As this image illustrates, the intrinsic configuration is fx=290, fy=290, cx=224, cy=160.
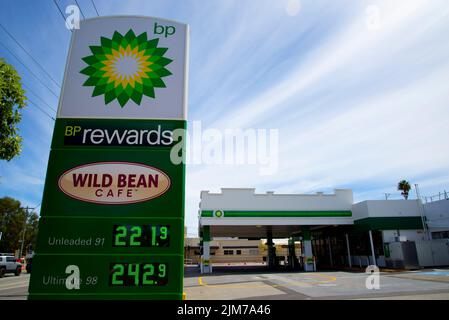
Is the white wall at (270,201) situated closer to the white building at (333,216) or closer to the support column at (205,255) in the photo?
the white building at (333,216)

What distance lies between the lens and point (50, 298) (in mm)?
4121

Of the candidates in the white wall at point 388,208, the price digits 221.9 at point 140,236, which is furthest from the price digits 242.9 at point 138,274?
the white wall at point 388,208

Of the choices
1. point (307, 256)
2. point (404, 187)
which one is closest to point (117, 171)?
point (307, 256)

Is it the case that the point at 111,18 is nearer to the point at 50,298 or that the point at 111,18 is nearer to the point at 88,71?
the point at 88,71

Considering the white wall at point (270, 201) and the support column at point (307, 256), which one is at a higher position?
the white wall at point (270, 201)

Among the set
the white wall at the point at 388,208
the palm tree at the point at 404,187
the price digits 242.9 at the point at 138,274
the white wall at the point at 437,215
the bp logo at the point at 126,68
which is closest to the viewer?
the price digits 242.9 at the point at 138,274

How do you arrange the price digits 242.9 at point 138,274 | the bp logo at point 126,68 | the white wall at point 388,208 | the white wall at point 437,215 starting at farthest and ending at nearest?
the white wall at point 388,208 < the white wall at point 437,215 < the bp logo at point 126,68 < the price digits 242.9 at point 138,274

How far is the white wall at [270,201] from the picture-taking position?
91.1ft

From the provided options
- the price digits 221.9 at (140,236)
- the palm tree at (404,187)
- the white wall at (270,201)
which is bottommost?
the price digits 221.9 at (140,236)

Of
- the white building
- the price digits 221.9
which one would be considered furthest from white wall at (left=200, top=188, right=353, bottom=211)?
the price digits 221.9

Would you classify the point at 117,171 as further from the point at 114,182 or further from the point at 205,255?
the point at 205,255

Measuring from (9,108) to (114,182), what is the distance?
21.4ft

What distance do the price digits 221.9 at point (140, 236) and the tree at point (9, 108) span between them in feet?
22.3

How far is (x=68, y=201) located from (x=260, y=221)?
80.3 feet
